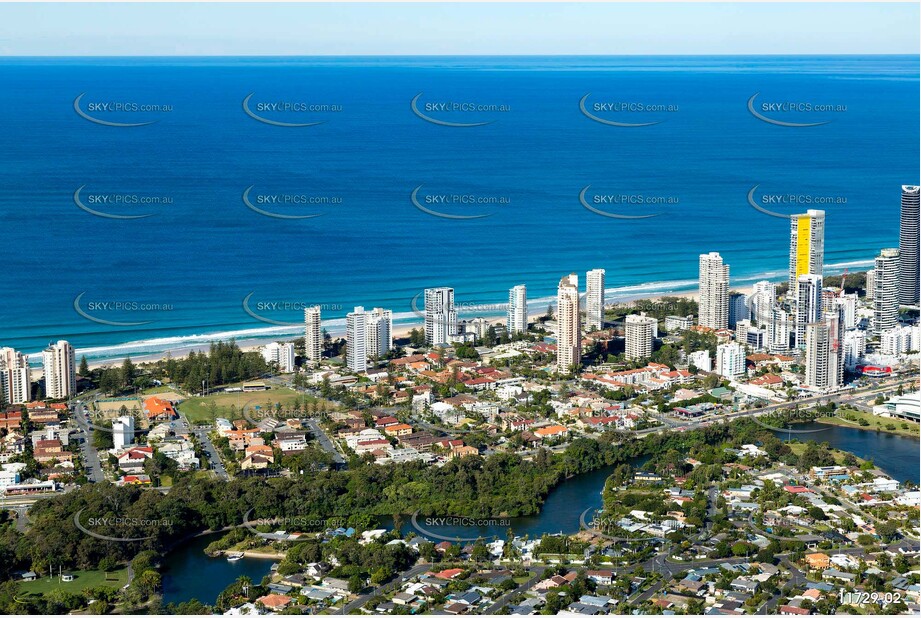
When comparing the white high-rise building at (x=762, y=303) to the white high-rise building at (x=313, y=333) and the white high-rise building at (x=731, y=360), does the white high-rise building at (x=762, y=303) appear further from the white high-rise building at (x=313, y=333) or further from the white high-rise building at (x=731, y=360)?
the white high-rise building at (x=313, y=333)

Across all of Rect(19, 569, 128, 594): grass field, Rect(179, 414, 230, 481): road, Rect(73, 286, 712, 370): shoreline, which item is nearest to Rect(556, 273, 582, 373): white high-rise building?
Rect(73, 286, 712, 370): shoreline

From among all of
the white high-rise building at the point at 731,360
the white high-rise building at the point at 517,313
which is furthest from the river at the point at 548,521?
the white high-rise building at the point at 517,313

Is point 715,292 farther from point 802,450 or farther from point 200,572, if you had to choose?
point 200,572

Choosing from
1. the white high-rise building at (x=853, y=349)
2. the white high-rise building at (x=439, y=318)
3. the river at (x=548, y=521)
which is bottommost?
the river at (x=548, y=521)

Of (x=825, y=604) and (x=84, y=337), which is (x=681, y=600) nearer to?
(x=825, y=604)

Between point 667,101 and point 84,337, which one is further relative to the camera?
point 667,101

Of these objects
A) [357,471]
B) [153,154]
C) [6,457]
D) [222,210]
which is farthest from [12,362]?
[153,154]
